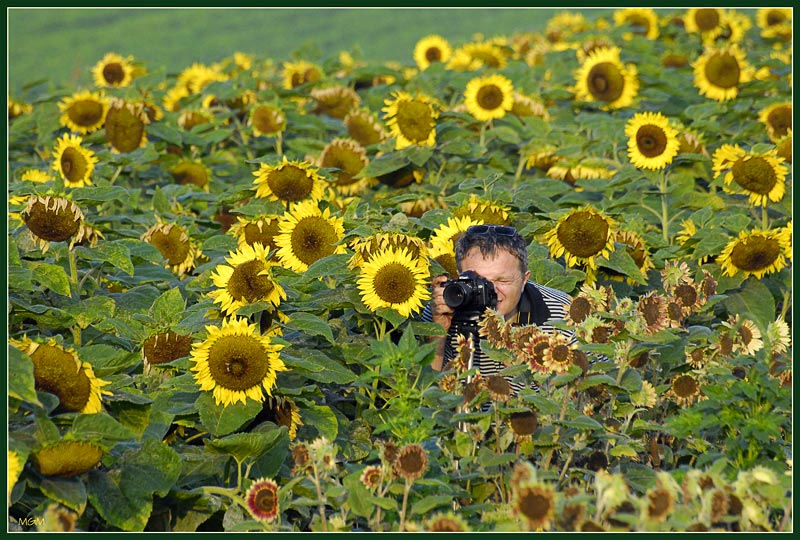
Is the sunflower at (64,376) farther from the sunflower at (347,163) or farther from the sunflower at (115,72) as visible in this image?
the sunflower at (115,72)

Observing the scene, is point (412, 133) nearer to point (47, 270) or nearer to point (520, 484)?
point (47, 270)

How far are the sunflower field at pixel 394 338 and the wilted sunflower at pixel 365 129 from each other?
12 millimetres

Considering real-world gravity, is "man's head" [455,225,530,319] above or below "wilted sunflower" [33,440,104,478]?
above

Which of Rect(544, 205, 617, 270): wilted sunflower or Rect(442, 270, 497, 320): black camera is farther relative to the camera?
Rect(544, 205, 617, 270): wilted sunflower

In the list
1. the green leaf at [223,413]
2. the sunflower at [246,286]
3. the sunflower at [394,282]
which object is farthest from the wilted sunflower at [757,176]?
the green leaf at [223,413]

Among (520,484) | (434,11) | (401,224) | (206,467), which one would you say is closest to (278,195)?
(401,224)

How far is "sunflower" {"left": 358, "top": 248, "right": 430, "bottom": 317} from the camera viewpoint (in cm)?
355

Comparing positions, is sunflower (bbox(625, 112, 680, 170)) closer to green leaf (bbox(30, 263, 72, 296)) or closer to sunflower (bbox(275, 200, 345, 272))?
sunflower (bbox(275, 200, 345, 272))

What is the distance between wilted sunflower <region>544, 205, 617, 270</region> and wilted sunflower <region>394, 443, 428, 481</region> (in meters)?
1.90

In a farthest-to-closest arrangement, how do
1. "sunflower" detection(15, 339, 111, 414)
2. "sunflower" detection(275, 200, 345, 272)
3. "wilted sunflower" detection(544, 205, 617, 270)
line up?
"wilted sunflower" detection(544, 205, 617, 270)
"sunflower" detection(275, 200, 345, 272)
"sunflower" detection(15, 339, 111, 414)

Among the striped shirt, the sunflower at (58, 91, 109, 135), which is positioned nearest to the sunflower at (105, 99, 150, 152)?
the sunflower at (58, 91, 109, 135)

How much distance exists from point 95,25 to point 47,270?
1297 cm

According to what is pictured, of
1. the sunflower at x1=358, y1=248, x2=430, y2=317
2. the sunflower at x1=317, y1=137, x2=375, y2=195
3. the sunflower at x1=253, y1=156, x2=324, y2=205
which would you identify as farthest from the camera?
the sunflower at x1=317, y1=137, x2=375, y2=195

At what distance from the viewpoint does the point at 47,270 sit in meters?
3.89
